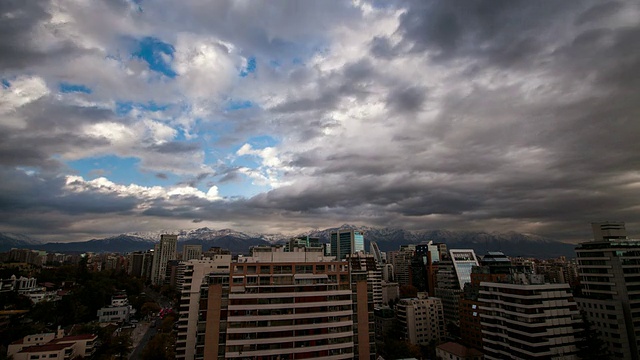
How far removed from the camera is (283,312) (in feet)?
142

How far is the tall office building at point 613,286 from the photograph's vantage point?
4962 cm

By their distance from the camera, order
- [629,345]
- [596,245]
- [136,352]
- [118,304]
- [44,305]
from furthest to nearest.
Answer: [118,304] < [44,305] < [136,352] < [596,245] < [629,345]

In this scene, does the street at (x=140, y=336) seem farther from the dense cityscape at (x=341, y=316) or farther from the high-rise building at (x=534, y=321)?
the high-rise building at (x=534, y=321)

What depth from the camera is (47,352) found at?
59656 mm

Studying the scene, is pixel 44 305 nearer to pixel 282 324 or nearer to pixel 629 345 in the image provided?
pixel 282 324

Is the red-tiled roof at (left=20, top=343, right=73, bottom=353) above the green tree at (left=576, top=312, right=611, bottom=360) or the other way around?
the other way around

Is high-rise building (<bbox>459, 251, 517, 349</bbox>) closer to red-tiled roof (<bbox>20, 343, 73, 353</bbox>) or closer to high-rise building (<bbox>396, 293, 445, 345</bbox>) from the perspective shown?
high-rise building (<bbox>396, 293, 445, 345</bbox>)

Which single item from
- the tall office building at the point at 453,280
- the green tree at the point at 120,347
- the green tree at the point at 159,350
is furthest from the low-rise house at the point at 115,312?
the tall office building at the point at 453,280

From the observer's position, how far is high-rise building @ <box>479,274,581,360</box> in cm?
4494

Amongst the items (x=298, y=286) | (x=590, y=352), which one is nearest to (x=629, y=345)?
(x=590, y=352)

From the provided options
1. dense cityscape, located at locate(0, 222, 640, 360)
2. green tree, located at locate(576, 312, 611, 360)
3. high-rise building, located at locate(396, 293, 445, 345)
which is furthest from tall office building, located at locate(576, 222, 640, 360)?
high-rise building, located at locate(396, 293, 445, 345)

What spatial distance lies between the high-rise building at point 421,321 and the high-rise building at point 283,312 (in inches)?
1519

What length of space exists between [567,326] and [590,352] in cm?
375

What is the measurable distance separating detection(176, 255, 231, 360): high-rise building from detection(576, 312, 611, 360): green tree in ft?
182
